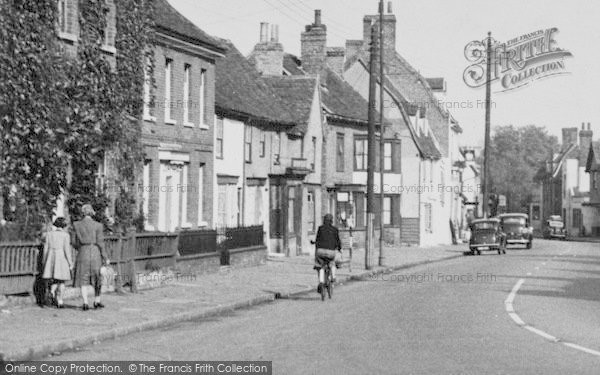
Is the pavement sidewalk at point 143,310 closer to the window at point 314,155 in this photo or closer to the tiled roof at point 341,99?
the window at point 314,155

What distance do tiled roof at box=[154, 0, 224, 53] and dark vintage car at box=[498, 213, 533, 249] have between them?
3627cm

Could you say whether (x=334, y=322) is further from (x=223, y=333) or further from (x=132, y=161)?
(x=132, y=161)

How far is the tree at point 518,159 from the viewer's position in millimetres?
164000

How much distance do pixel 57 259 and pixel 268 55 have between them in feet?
123

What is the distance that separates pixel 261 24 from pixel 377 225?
14.5m

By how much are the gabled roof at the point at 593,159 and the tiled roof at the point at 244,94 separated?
69.9 metres

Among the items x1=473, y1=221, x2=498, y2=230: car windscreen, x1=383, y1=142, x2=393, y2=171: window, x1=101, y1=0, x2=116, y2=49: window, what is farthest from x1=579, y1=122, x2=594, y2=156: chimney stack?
x1=101, y1=0, x2=116, y2=49: window

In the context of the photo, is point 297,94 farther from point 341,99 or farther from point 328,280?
point 328,280

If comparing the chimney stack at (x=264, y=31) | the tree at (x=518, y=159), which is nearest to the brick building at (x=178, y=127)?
the chimney stack at (x=264, y=31)

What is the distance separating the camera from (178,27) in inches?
1422

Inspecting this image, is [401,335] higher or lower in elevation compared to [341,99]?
lower

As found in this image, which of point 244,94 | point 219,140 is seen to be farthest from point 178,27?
point 244,94

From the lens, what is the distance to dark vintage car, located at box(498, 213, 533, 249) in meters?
71.8

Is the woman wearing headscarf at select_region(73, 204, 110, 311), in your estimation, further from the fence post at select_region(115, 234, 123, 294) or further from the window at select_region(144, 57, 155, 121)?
the window at select_region(144, 57, 155, 121)
